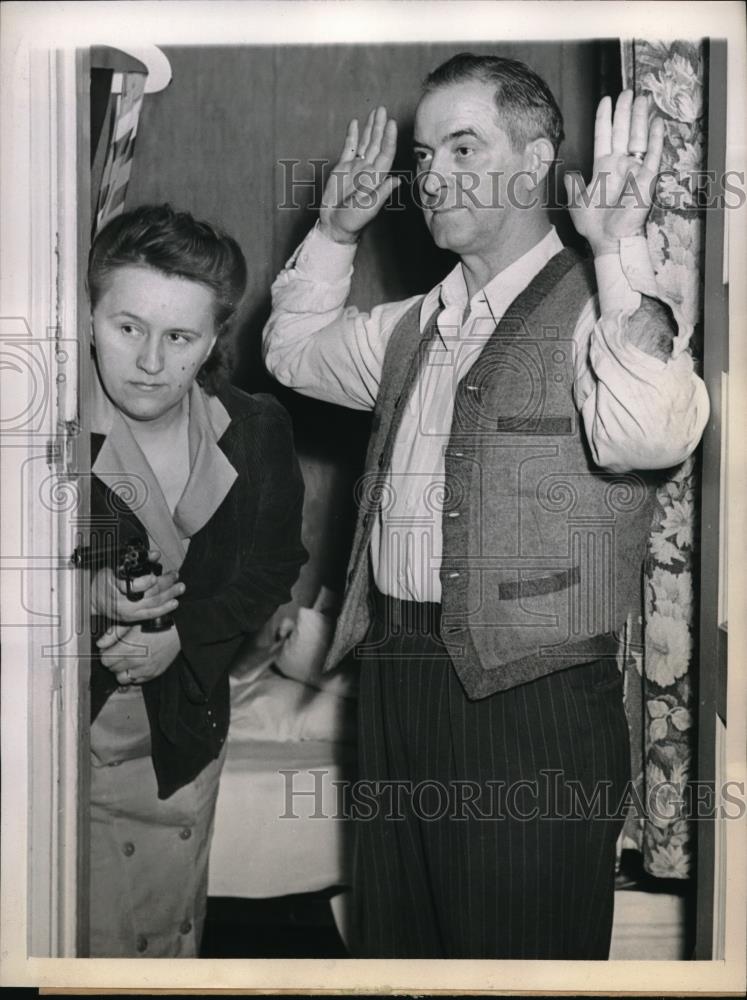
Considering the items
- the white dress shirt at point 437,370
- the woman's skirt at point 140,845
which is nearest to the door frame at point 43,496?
the woman's skirt at point 140,845

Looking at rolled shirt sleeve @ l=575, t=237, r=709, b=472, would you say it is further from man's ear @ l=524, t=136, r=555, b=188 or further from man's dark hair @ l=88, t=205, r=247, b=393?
man's dark hair @ l=88, t=205, r=247, b=393

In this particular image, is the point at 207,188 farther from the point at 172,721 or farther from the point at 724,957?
the point at 724,957

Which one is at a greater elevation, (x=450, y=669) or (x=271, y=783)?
(x=450, y=669)

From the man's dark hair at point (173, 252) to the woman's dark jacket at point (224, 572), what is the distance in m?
0.20

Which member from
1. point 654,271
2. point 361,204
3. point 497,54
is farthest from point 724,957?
point 497,54

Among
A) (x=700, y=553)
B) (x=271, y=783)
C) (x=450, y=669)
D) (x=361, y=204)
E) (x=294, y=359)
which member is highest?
(x=361, y=204)

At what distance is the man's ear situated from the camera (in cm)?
232

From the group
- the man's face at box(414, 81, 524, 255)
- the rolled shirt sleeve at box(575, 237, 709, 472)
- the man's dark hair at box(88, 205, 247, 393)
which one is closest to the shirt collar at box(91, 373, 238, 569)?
the man's dark hair at box(88, 205, 247, 393)

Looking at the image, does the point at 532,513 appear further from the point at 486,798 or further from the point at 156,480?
the point at 156,480

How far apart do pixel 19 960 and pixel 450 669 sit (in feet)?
3.36

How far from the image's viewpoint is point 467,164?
7.61 feet

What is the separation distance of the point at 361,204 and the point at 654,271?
0.56 metres

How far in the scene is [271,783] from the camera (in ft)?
7.93

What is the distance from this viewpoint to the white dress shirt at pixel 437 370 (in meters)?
2.23
